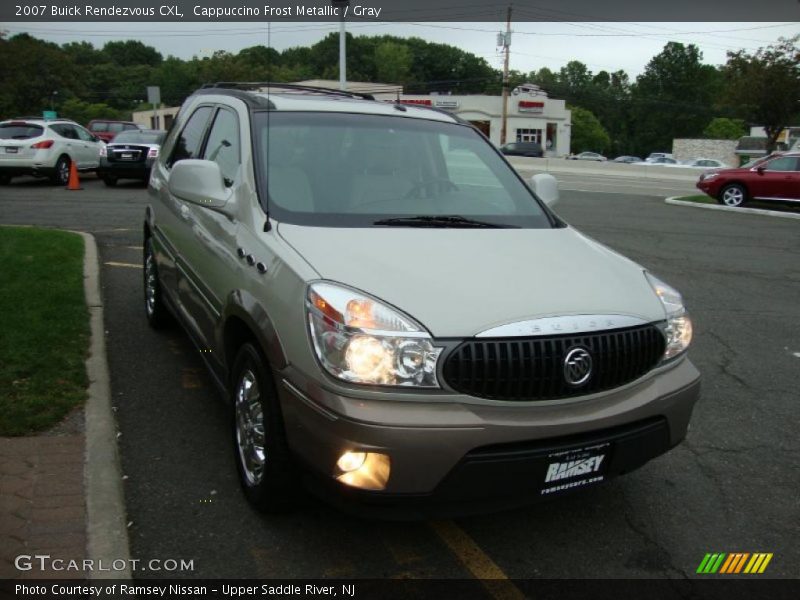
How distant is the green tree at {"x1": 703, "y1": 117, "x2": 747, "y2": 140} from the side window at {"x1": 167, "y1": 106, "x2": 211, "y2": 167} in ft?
310

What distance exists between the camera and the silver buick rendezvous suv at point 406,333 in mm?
2676

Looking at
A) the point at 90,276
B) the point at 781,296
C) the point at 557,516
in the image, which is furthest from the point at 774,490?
the point at 90,276

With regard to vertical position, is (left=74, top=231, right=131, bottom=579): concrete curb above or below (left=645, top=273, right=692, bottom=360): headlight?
below

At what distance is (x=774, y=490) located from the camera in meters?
3.76

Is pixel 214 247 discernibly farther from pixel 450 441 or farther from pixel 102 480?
pixel 450 441

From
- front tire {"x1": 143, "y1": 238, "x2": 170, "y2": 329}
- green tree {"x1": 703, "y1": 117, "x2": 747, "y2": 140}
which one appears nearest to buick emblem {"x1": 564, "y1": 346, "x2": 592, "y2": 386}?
front tire {"x1": 143, "y1": 238, "x2": 170, "y2": 329}

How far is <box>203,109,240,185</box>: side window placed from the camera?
13.2 ft

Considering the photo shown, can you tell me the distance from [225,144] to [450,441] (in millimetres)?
2500

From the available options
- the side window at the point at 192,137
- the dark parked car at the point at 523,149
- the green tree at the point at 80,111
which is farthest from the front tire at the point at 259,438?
the green tree at the point at 80,111

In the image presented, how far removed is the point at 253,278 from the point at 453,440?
1228mm

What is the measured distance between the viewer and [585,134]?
10700 cm

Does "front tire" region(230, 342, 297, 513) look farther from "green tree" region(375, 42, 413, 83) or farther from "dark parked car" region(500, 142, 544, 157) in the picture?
"green tree" region(375, 42, 413, 83)
